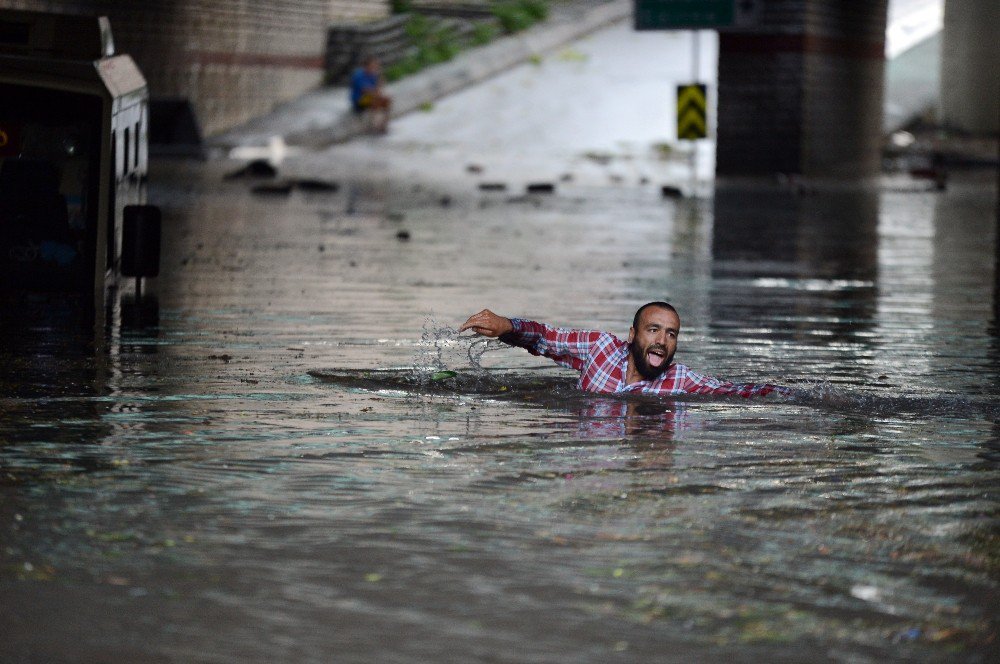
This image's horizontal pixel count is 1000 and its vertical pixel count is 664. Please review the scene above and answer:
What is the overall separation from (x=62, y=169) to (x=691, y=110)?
808 inches

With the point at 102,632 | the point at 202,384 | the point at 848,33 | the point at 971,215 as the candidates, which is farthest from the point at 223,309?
the point at 848,33

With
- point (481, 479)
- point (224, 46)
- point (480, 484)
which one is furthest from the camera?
point (224, 46)

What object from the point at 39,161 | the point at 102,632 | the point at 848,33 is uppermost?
the point at 848,33

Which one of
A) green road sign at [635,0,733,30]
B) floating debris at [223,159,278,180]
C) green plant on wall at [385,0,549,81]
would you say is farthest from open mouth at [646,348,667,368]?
green plant on wall at [385,0,549,81]

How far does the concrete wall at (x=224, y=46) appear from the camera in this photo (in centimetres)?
3966

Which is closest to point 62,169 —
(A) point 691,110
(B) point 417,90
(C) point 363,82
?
(A) point 691,110

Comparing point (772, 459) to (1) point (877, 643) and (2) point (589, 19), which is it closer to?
(1) point (877, 643)

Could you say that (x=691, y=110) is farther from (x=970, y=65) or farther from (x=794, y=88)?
(x=970, y=65)

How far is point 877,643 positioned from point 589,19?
53.1 metres

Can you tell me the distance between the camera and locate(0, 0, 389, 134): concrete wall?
39.7 metres

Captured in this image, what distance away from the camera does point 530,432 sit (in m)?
8.91

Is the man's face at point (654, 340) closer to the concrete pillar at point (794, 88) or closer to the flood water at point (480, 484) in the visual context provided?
the flood water at point (480, 484)

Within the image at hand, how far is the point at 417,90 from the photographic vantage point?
49500 mm

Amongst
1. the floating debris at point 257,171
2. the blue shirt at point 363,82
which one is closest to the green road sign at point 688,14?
the floating debris at point 257,171
